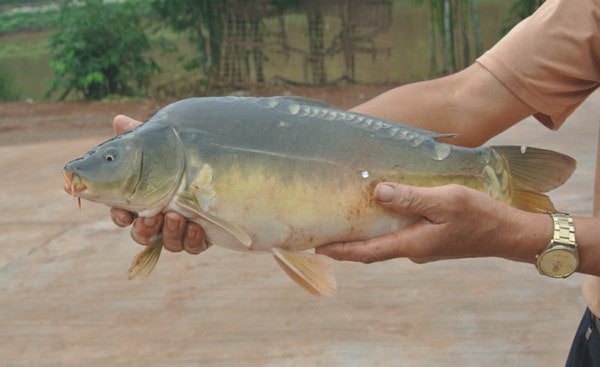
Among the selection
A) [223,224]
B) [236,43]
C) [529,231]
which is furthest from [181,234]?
[236,43]

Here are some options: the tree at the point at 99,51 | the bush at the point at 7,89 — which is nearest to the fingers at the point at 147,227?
the tree at the point at 99,51

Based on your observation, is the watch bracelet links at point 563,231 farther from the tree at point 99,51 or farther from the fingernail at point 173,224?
the tree at point 99,51

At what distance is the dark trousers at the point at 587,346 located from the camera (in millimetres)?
1812

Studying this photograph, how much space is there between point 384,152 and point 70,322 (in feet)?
7.34

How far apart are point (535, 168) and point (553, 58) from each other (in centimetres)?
32

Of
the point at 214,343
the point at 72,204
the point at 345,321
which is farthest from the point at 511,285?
the point at 72,204

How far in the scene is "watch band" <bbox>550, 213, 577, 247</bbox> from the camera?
1646 mm

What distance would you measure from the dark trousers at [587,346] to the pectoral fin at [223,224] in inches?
34.6

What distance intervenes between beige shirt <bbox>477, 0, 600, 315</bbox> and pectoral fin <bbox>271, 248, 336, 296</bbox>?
25.2 inches

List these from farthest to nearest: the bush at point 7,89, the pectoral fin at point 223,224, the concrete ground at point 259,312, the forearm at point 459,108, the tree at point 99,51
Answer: the bush at point 7,89
the tree at point 99,51
the concrete ground at point 259,312
the forearm at point 459,108
the pectoral fin at point 223,224

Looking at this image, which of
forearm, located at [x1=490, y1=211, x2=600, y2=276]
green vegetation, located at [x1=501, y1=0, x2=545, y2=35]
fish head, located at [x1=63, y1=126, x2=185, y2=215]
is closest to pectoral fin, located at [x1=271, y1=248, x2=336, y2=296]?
fish head, located at [x1=63, y1=126, x2=185, y2=215]

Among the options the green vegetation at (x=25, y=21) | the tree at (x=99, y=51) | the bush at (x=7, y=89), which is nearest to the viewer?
the tree at (x=99, y=51)

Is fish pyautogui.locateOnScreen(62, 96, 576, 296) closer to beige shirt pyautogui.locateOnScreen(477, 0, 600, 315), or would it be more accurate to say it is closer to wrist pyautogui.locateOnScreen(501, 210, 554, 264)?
wrist pyautogui.locateOnScreen(501, 210, 554, 264)

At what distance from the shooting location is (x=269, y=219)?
157 cm
